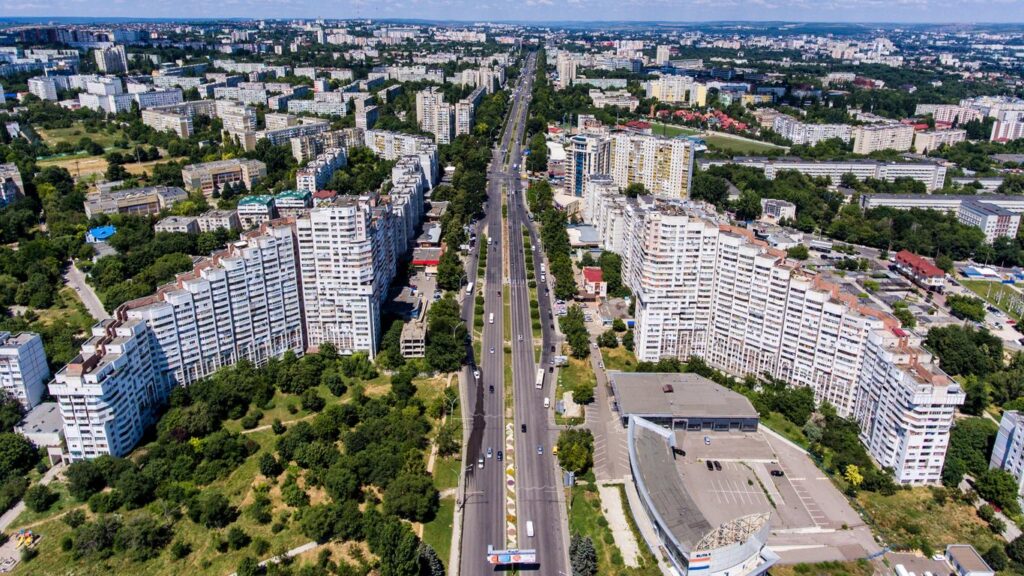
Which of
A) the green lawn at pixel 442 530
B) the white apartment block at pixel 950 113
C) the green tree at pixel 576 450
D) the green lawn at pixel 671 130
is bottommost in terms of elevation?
the green lawn at pixel 442 530

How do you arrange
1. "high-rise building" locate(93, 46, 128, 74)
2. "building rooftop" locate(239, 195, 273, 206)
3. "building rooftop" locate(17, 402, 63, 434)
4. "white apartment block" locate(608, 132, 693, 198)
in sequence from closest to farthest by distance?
"building rooftop" locate(17, 402, 63, 434), "building rooftop" locate(239, 195, 273, 206), "white apartment block" locate(608, 132, 693, 198), "high-rise building" locate(93, 46, 128, 74)

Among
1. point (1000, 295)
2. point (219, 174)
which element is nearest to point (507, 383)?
point (1000, 295)

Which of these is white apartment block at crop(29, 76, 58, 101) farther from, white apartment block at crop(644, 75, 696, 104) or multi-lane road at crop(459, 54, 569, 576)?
white apartment block at crop(644, 75, 696, 104)

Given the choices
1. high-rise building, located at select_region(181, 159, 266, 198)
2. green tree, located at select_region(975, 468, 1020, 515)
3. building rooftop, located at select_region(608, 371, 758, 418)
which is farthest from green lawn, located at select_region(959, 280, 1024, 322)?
high-rise building, located at select_region(181, 159, 266, 198)

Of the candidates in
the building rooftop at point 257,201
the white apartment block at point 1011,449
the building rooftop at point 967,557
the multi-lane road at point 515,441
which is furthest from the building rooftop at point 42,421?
the white apartment block at point 1011,449

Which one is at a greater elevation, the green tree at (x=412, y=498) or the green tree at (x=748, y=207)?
the green tree at (x=748, y=207)

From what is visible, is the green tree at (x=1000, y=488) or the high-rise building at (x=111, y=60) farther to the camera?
the high-rise building at (x=111, y=60)

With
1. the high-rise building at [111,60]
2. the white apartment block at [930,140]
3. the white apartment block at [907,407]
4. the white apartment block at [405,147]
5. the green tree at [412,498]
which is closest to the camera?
the green tree at [412,498]

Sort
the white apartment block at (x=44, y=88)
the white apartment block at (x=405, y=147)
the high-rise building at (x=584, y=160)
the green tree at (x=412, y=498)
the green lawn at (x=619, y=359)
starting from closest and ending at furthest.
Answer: the green tree at (x=412, y=498) < the green lawn at (x=619, y=359) < the high-rise building at (x=584, y=160) < the white apartment block at (x=405, y=147) < the white apartment block at (x=44, y=88)

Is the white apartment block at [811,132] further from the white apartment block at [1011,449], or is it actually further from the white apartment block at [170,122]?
the white apartment block at [170,122]
